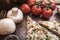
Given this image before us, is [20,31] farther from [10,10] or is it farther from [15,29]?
[10,10]

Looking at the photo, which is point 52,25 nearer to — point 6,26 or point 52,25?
point 52,25

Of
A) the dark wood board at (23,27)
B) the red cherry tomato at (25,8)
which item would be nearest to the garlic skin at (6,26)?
the dark wood board at (23,27)

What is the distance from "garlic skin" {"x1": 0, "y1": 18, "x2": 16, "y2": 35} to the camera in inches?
36.1

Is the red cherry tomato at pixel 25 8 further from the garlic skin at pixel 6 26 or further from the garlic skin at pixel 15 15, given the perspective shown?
the garlic skin at pixel 6 26

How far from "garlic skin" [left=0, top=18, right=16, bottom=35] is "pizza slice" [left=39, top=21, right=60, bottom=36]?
178 mm

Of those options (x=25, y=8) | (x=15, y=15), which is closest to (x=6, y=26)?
(x=15, y=15)

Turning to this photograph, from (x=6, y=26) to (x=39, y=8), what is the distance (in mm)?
259

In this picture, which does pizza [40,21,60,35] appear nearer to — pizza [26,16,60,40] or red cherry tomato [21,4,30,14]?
pizza [26,16,60,40]

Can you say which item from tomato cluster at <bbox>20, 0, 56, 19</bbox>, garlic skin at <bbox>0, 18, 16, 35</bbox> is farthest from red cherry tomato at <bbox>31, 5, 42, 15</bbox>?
garlic skin at <bbox>0, 18, 16, 35</bbox>

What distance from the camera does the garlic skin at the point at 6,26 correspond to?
0.92m

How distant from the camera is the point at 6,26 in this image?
917 millimetres

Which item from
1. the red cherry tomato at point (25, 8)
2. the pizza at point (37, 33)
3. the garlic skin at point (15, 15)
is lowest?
the pizza at point (37, 33)

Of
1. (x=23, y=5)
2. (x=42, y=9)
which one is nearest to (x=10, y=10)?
(x=23, y=5)

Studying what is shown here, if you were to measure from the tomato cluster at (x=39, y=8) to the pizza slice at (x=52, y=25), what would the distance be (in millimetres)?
63
